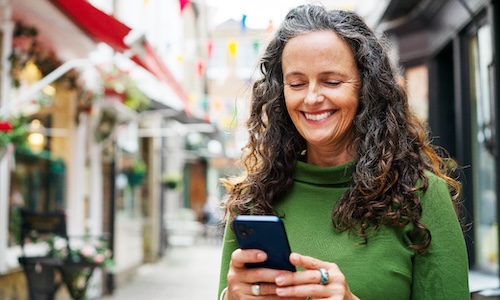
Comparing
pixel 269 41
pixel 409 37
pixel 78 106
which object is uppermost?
pixel 409 37

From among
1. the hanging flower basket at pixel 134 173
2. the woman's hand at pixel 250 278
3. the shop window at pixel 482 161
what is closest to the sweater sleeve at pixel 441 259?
the woman's hand at pixel 250 278

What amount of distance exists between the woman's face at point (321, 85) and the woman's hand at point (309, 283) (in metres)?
0.42

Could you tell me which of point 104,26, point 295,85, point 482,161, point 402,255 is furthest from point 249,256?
point 482,161

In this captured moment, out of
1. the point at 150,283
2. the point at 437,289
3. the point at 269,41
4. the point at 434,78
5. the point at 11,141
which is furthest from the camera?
the point at 150,283

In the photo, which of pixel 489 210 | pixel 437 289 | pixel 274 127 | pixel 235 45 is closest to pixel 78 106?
pixel 235 45

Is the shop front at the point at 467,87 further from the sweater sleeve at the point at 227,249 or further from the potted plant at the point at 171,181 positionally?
the potted plant at the point at 171,181

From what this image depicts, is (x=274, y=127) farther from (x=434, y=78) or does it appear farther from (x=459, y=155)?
(x=434, y=78)

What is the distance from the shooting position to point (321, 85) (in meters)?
1.63

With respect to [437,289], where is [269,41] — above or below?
above

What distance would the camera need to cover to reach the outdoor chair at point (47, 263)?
5305mm

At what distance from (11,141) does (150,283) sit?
21.3 ft

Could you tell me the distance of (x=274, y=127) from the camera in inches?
75.2

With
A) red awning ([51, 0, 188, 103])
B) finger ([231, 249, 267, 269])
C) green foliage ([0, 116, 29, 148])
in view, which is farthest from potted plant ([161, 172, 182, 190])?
finger ([231, 249, 267, 269])

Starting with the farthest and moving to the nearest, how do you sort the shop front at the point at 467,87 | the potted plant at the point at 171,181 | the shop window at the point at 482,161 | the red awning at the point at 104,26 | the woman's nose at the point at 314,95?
the potted plant at the point at 171,181 → the shop window at the point at 482,161 → the shop front at the point at 467,87 → the red awning at the point at 104,26 → the woman's nose at the point at 314,95
